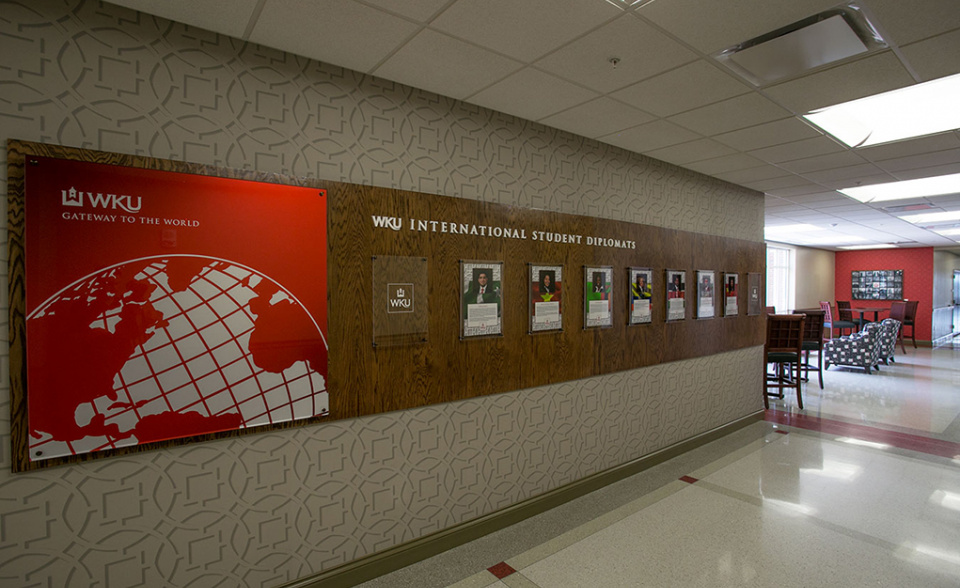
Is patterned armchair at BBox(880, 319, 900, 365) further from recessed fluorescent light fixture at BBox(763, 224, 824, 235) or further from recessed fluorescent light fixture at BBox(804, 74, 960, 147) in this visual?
recessed fluorescent light fixture at BBox(804, 74, 960, 147)

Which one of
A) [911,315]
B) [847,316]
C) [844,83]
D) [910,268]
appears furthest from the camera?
[910,268]

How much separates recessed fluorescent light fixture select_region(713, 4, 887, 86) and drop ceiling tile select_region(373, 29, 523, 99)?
3.91 ft

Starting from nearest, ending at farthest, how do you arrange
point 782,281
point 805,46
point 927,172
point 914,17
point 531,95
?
point 914,17, point 805,46, point 531,95, point 927,172, point 782,281

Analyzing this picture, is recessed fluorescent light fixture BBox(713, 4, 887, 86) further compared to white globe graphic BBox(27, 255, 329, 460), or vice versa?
recessed fluorescent light fixture BBox(713, 4, 887, 86)

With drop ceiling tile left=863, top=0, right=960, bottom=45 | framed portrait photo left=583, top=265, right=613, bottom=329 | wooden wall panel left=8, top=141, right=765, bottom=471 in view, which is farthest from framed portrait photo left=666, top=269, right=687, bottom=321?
drop ceiling tile left=863, top=0, right=960, bottom=45

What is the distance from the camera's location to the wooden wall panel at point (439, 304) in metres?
1.89

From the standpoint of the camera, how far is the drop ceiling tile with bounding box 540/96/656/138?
117 inches

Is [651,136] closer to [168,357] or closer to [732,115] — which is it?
[732,115]

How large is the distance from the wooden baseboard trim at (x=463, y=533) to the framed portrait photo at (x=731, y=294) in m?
1.83

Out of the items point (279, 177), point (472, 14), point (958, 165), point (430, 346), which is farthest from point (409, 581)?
point (958, 165)

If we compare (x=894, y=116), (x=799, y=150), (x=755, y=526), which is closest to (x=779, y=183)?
(x=799, y=150)

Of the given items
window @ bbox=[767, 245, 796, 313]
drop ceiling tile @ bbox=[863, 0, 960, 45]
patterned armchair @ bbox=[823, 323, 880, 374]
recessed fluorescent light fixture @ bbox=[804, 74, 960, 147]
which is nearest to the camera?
drop ceiling tile @ bbox=[863, 0, 960, 45]

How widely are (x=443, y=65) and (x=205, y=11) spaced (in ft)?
3.60

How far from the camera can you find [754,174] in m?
4.74
